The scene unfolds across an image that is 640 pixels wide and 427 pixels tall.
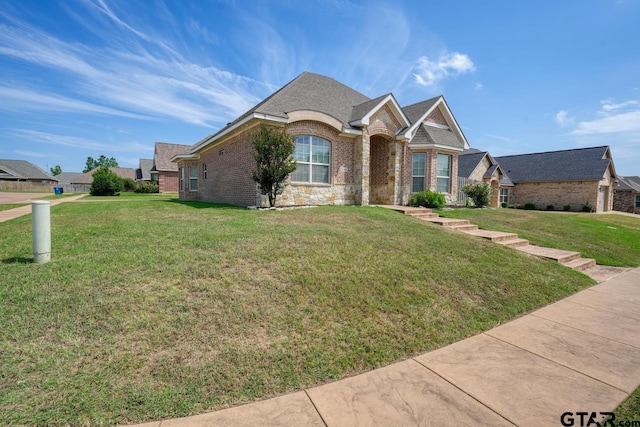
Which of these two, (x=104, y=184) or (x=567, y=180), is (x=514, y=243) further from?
(x=104, y=184)

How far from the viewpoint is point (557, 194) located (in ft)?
99.0

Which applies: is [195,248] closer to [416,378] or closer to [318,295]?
[318,295]

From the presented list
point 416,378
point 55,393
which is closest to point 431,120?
point 416,378

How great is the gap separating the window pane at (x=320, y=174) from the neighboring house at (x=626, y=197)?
40914mm

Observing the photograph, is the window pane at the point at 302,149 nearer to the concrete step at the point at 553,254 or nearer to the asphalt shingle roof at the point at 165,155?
the concrete step at the point at 553,254

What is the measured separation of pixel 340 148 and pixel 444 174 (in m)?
7.10

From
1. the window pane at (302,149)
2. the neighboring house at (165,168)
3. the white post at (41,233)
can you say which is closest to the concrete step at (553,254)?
the window pane at (302,149)

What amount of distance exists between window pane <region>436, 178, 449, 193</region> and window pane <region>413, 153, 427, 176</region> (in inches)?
55.6

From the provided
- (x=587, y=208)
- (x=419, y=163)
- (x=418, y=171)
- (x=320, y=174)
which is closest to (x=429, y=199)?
(x=418, y=171)

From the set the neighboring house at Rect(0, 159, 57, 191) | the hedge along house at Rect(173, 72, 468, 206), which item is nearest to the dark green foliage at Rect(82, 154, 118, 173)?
the neighboring house at Rect(0, 159, 57, 191)

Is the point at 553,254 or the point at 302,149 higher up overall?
the point at 302,149

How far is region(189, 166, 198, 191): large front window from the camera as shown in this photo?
2145cm

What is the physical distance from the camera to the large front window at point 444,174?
16.6 meters

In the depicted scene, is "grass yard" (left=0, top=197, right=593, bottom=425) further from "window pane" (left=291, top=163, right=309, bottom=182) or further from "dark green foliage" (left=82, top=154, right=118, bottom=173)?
"dark green foliage" (left=82, top=154, right=118, bottom=173)
